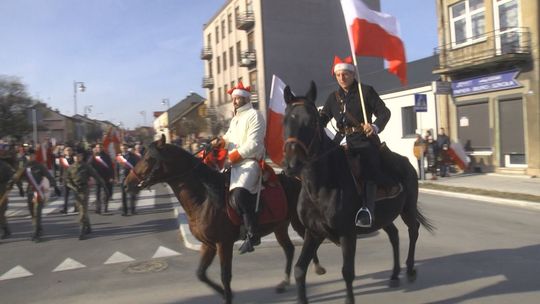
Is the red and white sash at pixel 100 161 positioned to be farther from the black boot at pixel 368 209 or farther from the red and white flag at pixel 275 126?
the black boot at pixel 368 209

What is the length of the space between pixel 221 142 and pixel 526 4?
16838 millimetres

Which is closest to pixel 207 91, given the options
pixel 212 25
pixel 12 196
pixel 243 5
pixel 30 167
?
pixel 212 25

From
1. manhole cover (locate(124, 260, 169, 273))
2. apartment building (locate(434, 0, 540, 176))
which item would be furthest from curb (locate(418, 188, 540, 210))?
manhole cover (locate(124, 260, 169, 273))

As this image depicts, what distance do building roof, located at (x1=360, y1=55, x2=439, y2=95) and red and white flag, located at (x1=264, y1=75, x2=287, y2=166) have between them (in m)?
16.1

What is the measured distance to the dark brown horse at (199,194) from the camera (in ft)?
15.8

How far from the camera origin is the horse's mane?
4.93 meters

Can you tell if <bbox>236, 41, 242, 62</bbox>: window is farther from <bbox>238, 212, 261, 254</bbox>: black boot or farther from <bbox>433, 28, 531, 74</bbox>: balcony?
<bbox>238, 212, 261, 254</bbox>: black boot

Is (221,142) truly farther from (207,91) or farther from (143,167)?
(207,91)

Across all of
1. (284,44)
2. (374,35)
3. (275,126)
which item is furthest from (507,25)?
(284,44)

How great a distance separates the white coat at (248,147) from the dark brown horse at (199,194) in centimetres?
27

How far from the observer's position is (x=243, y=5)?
4684 centimetres

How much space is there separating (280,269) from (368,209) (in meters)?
2.40

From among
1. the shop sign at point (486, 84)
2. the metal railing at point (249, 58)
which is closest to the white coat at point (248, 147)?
the shop sign at point (486, 84)

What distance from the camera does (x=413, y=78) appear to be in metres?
25.1
